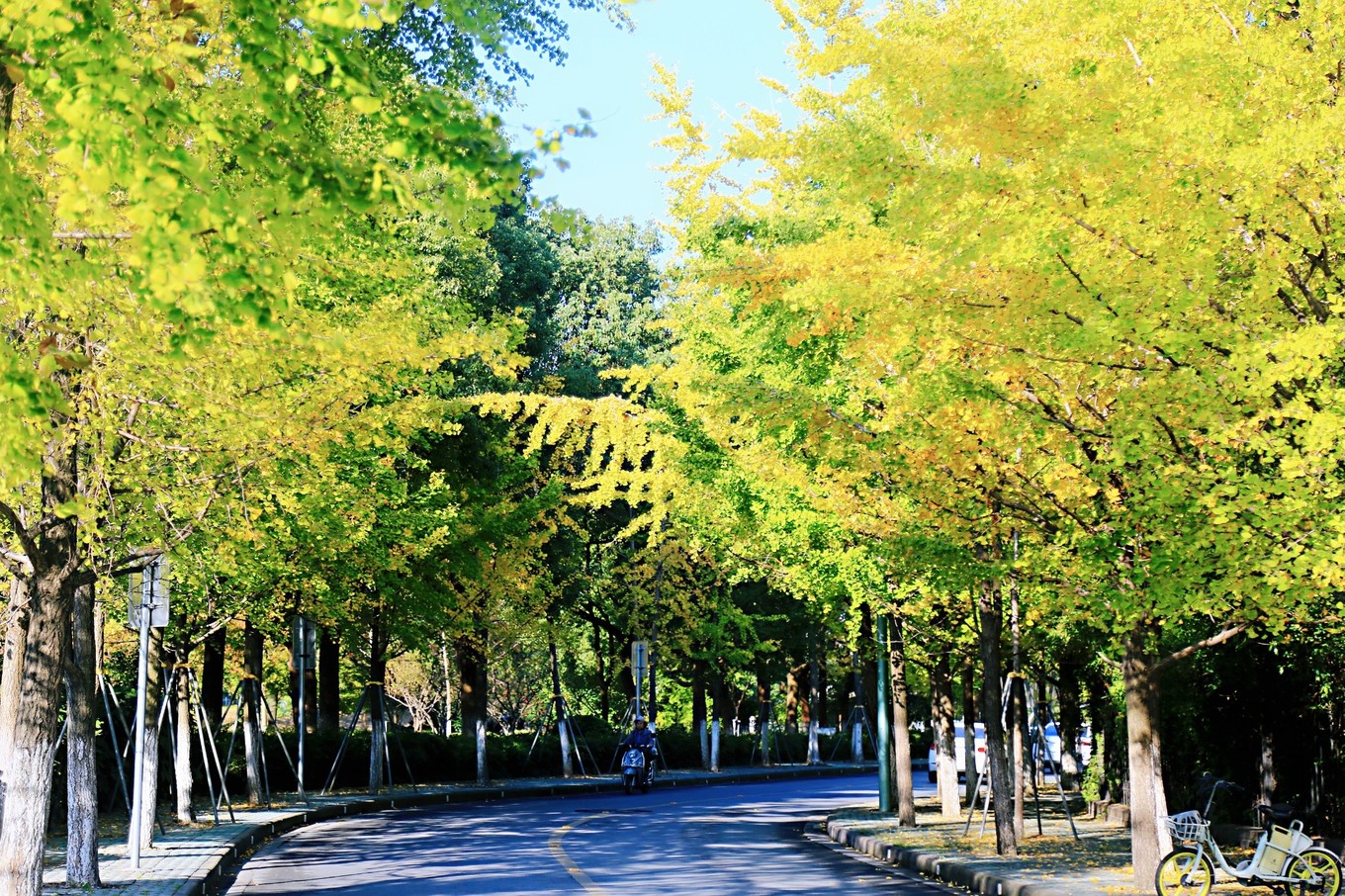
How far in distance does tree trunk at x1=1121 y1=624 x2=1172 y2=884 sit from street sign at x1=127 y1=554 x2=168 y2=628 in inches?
392

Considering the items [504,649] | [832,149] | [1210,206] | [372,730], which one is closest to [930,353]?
[832,149]

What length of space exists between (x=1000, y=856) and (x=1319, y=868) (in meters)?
5.16

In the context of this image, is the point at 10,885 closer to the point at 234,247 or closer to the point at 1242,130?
the point at 234,247

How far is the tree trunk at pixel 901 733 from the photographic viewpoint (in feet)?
71.1

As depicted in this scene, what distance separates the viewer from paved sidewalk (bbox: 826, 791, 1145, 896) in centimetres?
1365

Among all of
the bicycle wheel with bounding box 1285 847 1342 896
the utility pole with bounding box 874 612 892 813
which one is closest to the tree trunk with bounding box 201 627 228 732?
the utility pole with bounding box 874 612 892 813

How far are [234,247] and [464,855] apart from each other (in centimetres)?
1294

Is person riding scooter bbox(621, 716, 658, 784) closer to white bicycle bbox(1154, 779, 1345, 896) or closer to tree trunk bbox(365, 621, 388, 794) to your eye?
tree trunk bbox(365, 621, 388, 794)

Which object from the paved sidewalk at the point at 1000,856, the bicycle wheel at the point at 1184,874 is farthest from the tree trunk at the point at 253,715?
the bicycle wheel at the point at 1184,874

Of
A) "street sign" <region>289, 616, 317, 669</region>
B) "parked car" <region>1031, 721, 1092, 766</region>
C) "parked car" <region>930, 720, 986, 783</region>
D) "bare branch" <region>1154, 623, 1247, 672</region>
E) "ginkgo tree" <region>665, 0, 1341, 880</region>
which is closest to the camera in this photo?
"ginkgo tree" <region>665, 0, 1341, 880</region>

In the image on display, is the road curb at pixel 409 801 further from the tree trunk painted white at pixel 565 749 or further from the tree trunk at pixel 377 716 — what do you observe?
the tree trunk painted white at pixel 565 749

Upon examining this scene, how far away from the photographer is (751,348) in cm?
2166

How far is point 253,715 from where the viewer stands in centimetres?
2439

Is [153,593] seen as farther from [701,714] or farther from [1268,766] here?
[701,714]
